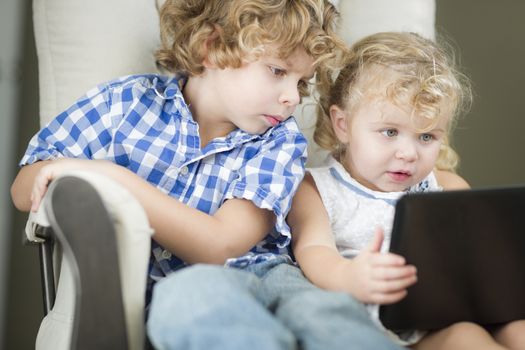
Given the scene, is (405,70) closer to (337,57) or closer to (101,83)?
(337,57)

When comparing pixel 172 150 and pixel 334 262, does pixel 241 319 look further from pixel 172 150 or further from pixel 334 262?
pixel 172 150

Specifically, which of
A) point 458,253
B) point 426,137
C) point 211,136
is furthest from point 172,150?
point 458,253

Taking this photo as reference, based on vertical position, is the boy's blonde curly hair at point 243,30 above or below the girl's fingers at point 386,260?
above

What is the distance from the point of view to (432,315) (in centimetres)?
90

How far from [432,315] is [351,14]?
35.2 inches

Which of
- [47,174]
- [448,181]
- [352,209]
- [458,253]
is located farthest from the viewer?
[448,181]

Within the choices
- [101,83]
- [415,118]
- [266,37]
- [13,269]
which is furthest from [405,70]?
[13,269]

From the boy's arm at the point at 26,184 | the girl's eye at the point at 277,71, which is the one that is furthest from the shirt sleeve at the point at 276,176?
the boy's arm at the point at 26,184

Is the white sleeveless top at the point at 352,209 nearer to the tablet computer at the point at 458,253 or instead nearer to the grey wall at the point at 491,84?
the tablet computer at the point at 458,253

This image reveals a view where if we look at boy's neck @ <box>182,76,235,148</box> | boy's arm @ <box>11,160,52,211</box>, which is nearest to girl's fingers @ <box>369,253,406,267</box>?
boy's neck @ <box>182,76,235,148</box>

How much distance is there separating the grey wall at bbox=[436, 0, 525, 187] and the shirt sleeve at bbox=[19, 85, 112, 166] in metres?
1.29

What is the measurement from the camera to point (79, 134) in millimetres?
1200

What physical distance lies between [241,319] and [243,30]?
609mm

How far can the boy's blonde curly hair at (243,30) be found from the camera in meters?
1.19
